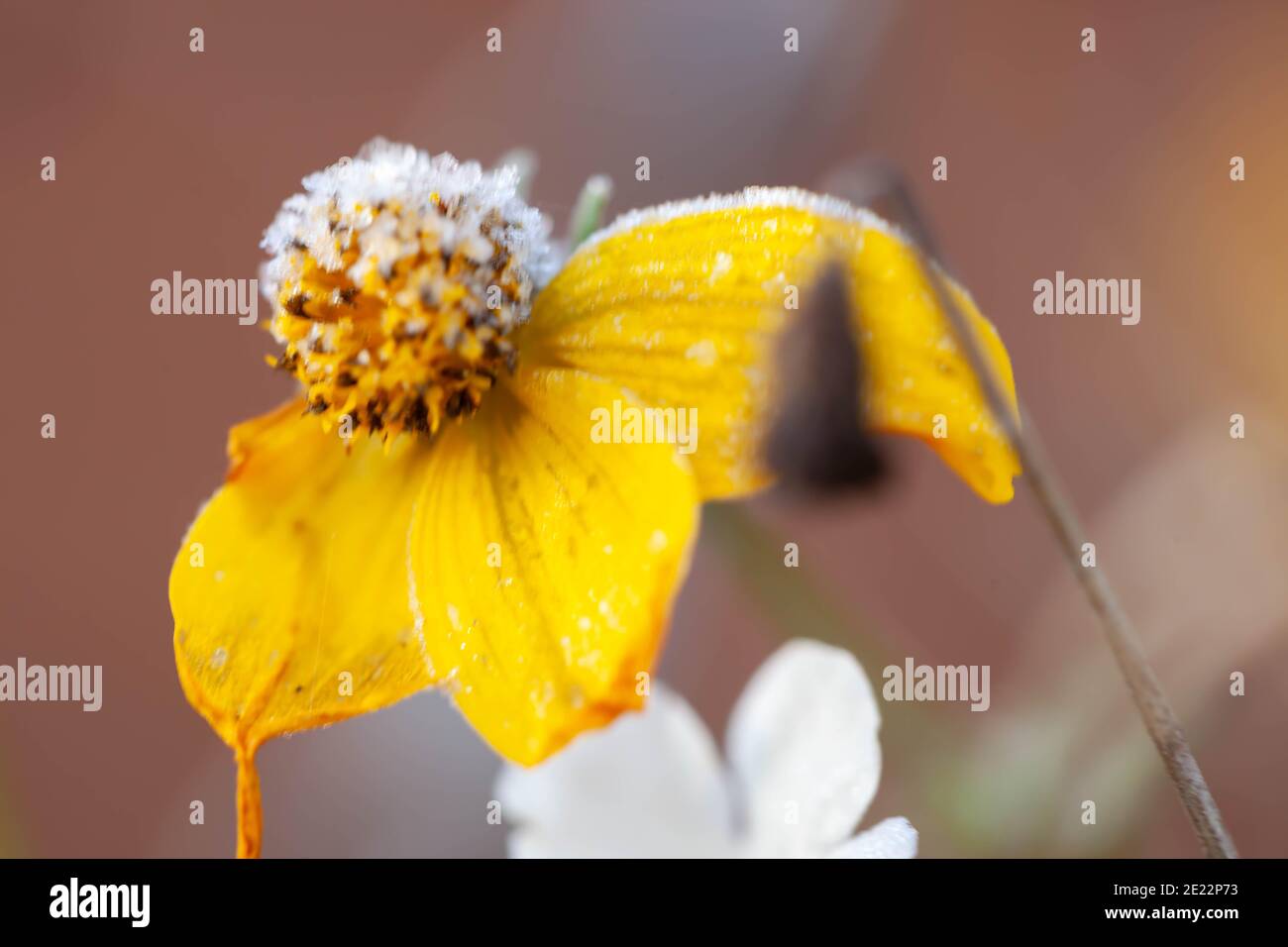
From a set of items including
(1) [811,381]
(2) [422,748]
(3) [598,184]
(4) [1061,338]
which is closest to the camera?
(1) [811,381]

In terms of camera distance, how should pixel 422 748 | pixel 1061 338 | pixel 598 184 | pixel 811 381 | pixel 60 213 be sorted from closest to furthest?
pixel 811 381 → pixel 598 184 → pixel 422 748 → pixel 1061 338 → pixel 60 213

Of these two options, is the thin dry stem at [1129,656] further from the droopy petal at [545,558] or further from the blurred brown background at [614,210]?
the blurred brown background at [614,210]

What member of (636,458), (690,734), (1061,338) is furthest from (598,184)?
(1061,338)

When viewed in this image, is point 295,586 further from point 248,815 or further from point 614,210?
point 614,210

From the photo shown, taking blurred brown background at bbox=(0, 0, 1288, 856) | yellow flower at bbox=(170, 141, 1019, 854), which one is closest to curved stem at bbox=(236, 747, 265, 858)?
yellow flower at bbox=(170, 141, 1019, 854)

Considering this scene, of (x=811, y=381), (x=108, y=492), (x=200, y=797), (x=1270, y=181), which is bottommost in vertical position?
(x=200, y=797)

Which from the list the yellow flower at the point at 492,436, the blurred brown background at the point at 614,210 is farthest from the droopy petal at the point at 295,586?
the blurred brown background at the point at 614,210

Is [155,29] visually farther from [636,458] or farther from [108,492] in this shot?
[636,458]
